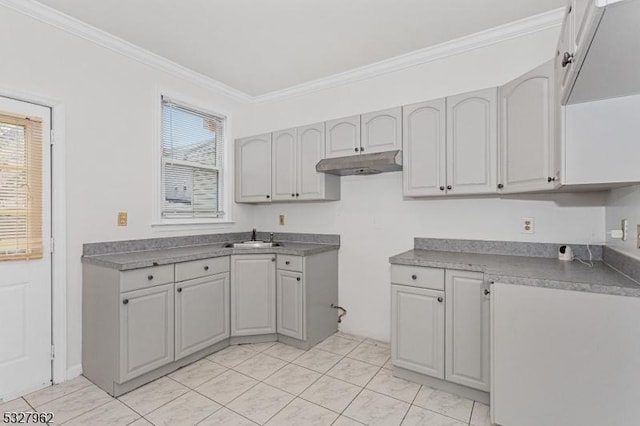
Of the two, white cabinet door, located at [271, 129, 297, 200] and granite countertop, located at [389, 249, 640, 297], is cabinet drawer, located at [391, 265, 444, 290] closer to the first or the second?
granite countertop, located at [389, 249, 640, 297]

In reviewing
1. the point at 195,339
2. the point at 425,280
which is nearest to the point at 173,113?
the point at 195,339

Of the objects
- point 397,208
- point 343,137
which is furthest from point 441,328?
point 343,137

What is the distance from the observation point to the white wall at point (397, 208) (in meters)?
2.33

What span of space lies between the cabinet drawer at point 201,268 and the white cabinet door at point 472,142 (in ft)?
6.57

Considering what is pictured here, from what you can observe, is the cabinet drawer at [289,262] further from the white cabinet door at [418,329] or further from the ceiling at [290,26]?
the ceiling at [290,26]

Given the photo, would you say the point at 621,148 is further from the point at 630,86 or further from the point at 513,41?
the point at 513,41

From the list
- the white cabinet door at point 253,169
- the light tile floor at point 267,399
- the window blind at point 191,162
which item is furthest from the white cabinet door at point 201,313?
the white cabinet door at point 253,169

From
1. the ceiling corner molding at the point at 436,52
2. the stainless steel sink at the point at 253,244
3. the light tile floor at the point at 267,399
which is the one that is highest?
the ceiling corner molding at the point at 436,52

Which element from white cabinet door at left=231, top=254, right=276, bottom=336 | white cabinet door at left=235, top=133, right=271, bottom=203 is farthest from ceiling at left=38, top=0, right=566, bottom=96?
white cabinet door at left=231, top=254, right=276, bottom=336

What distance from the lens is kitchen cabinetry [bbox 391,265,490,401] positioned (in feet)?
6.67

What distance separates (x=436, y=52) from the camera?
2729mm

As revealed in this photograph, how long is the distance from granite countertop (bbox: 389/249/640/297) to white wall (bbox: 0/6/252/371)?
226 cm

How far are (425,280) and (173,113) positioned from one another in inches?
108

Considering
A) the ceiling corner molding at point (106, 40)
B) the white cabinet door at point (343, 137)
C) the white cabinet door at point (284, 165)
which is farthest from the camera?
the white cabinet door at point (284, 165)
